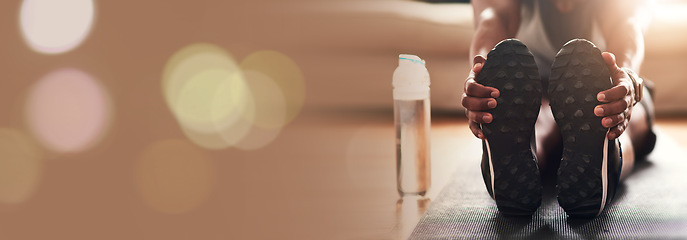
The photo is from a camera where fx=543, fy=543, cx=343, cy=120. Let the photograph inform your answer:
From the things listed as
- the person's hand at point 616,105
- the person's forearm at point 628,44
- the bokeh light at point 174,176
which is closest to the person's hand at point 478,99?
the person's hand at point 616,105

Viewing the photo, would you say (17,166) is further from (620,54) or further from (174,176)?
(620,54)

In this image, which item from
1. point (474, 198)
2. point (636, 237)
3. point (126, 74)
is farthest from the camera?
point (126, 74)

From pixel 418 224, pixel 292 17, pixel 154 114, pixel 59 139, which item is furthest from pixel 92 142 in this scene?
pixel 292 17

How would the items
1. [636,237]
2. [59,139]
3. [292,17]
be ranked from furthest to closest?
1. [292,17]
2. [59,139]
3. [636,237]

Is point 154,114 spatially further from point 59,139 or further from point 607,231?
point 607,231

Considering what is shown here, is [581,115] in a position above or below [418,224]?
above

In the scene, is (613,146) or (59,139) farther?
(59,139)

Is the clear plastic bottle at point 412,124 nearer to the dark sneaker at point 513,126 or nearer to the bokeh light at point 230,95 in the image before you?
the dark sneaker at point 513,126

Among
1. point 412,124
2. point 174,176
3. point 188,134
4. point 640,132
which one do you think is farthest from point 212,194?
point 640,132
